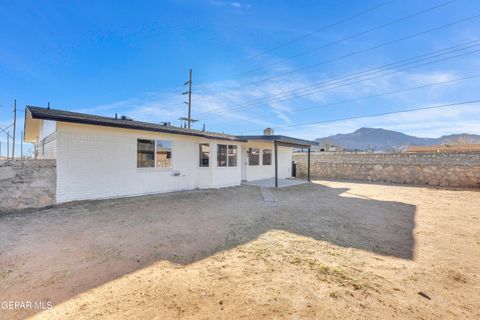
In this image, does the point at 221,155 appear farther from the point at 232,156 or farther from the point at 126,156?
the point at 126,156

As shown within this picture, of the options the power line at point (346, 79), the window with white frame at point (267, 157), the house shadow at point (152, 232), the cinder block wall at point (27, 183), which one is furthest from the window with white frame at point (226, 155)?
the power line at point (346, 79)

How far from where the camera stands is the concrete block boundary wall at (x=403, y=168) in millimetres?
12203

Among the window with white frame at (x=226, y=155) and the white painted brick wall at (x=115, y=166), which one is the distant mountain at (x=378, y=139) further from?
the white painted brick wall at (x=115, y=166)

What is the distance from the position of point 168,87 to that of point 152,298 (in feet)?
68.8

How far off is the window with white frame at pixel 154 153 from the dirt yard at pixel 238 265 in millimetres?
3214

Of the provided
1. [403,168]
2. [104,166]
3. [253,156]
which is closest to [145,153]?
[104,166]

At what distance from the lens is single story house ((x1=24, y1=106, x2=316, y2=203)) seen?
7.02 meters

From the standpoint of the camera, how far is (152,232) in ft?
15.0

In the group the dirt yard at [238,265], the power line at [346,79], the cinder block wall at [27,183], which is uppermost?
the power line at [346,79]

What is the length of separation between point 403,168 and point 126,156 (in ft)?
55.1

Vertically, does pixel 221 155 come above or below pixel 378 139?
below

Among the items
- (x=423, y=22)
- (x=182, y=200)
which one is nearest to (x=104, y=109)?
(x=182, y=200)

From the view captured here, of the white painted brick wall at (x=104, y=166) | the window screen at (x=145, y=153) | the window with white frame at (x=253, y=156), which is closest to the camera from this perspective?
the white painted brick wall at (x=104, y=166)

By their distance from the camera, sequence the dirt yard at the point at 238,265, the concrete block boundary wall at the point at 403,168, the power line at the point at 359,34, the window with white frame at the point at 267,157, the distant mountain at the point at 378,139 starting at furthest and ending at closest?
the distant mountain at the point at 378,139 → the window with white frame at the point at 267,157 → the concrete block boundary wall at the point at 403,168 → the power line at the point at 359,34 → the dirt yard at the point at 238,265
